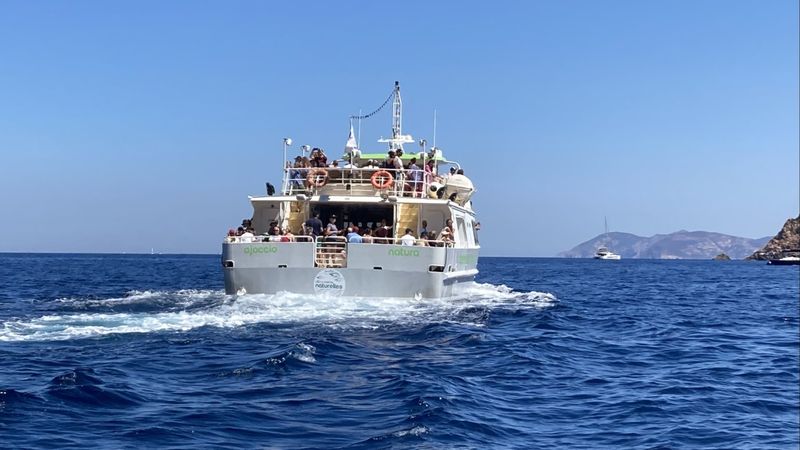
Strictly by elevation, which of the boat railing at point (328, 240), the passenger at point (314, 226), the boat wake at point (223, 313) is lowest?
the boat wake at point (223, 313)

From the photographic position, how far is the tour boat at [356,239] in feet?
75.9

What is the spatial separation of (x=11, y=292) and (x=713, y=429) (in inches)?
1144

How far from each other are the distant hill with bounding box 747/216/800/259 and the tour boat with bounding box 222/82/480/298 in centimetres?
15505

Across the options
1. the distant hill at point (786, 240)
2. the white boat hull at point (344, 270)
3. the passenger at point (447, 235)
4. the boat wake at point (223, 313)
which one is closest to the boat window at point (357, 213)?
the passenger at point (447, 235)

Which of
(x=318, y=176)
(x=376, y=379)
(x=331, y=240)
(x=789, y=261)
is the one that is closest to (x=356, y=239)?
(x=331, y=240)

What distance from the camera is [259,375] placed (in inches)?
505

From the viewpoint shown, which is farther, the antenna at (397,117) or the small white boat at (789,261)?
the small white boat at (789,261)

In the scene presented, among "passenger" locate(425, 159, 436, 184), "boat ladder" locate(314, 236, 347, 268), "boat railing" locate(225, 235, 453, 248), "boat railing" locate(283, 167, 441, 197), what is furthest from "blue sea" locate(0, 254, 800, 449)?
"passenger" locate(425, 159, 436, 184)

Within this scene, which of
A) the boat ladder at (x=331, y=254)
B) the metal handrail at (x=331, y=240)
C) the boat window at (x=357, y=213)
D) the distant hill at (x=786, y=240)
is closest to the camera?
the boat ladder at (x=331, y=254)

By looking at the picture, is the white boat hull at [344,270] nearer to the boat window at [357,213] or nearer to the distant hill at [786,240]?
the boat window at [357,213]

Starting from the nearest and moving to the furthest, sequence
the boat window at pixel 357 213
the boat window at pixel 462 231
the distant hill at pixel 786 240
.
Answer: the boat window at pixel 357 213
the boat window at pixel 462 231
the distant hill at pixel 786 240

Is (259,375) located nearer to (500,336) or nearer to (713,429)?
(713,429)

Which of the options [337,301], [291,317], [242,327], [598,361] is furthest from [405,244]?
[598,361]

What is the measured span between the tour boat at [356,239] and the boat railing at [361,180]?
0.03 m
